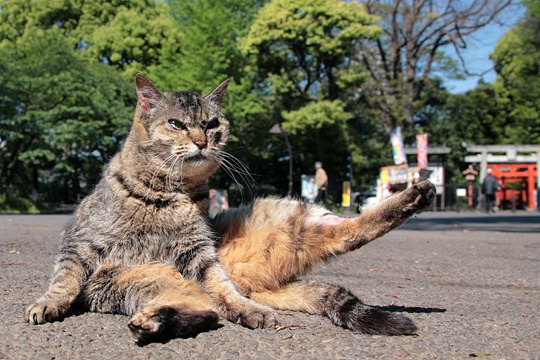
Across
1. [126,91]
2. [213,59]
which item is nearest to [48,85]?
[126,91]

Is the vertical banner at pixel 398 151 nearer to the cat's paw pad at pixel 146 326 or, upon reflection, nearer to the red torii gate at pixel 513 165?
the red torii gate at pixel 513 165

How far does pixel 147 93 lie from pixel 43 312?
5.32 feet

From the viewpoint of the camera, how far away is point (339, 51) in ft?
101

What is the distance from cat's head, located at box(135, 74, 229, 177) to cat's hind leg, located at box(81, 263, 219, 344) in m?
0.70

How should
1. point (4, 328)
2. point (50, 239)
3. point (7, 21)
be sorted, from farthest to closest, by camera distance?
point (7, 21)
point (50, 239)
point (4, 328)

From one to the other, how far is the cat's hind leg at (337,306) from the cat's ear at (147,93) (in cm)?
146

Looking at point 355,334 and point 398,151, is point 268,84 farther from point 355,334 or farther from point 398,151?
point 355,334

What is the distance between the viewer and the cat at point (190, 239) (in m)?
3.15

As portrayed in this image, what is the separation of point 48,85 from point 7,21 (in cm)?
1492

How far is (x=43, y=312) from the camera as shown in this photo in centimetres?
299

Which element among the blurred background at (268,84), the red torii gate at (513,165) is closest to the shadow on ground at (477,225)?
the blurred background at (268,84)

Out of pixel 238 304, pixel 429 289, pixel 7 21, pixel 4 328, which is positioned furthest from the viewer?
pixel 7 21

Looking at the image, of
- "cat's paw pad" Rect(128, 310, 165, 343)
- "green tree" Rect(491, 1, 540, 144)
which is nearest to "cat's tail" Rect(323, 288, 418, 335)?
"cat's paw pad" Rect(128, 310, 165, 343)

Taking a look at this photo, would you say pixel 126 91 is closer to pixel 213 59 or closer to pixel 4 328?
pixel 213 59
